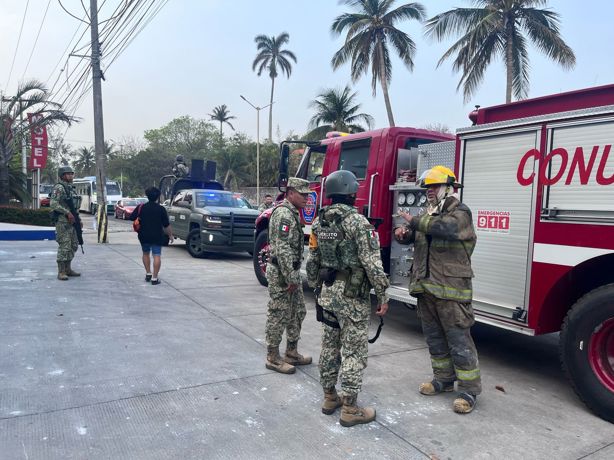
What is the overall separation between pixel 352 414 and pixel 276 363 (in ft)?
3.84

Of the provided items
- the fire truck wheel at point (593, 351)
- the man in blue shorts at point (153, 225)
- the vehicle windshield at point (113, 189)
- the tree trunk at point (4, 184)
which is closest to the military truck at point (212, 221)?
the man in blue shorts at point (153, 225)

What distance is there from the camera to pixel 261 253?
8.25 meters

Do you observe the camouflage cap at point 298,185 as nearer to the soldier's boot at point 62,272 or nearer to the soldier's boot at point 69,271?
the soldier's boot at point 62,272

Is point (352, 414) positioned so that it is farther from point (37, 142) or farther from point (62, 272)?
point (37, 142)

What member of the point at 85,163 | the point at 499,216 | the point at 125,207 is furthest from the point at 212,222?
the point at 85,163

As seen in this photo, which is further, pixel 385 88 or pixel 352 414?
pixel 385 88

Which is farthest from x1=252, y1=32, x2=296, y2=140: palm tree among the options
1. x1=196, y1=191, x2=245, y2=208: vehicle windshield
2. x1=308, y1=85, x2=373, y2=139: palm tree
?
x1=196, y1=191, x2=245, y2=208: vehicle windshield

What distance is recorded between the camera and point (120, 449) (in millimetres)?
3023

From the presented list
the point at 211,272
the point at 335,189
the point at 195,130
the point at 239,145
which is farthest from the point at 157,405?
the point at 195,130

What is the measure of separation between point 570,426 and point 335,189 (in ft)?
7.96

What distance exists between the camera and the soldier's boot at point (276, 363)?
4.39 meters

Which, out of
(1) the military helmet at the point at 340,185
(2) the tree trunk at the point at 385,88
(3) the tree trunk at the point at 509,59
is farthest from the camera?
(2) the tree trunk at the point at 385,88

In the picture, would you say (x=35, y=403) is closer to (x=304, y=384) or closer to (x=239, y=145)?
(x=304, y=384)

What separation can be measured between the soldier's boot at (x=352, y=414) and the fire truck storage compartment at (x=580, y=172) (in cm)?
216
